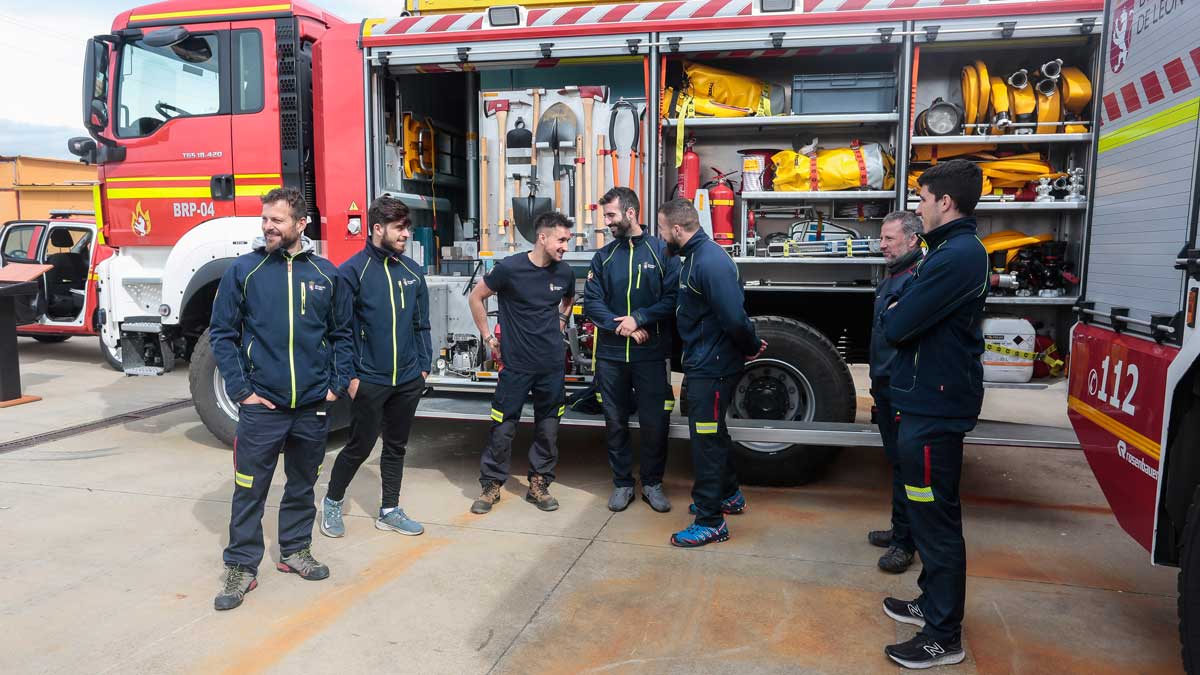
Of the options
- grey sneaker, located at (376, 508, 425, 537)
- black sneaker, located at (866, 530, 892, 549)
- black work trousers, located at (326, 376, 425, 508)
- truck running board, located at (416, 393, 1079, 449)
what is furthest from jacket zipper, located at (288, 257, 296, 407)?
black sneaker, located at (866, 530, 892, 549)

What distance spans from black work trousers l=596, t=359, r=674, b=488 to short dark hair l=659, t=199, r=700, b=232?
80 cm

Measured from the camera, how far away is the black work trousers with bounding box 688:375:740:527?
A: 4.24m

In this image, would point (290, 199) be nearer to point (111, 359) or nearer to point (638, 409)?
point (638, 409)

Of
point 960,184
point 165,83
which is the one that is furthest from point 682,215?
point 165,83

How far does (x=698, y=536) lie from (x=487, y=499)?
1281 mm

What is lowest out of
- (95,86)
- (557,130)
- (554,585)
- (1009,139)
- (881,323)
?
(554,585)

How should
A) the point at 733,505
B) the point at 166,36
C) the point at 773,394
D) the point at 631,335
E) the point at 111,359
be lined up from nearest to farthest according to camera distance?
the point at 631,335, the point at 733,505, the point at 773,394, the point at 166,36, the point at 111,359

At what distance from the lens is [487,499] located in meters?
Answer: 4.79

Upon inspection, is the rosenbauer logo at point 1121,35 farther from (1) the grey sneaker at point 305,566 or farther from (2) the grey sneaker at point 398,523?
(1) the grey sneaker at point 305,566

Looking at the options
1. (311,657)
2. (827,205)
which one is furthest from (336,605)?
(827,205)

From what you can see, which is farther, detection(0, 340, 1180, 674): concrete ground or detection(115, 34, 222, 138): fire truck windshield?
detection(115, 34, 222, 138): fire truck windshield

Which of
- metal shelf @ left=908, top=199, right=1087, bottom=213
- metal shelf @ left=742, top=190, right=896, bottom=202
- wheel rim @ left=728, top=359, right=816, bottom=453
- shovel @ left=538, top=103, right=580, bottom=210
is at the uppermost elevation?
shovel @ left=538, top=103, right=580, bottom=210

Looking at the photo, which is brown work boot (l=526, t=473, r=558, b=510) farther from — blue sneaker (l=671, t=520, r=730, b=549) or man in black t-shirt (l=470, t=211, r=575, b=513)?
blue sneaker (l=671, t=520, r=730, b=549)

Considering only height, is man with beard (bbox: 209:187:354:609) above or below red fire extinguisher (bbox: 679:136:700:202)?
below
